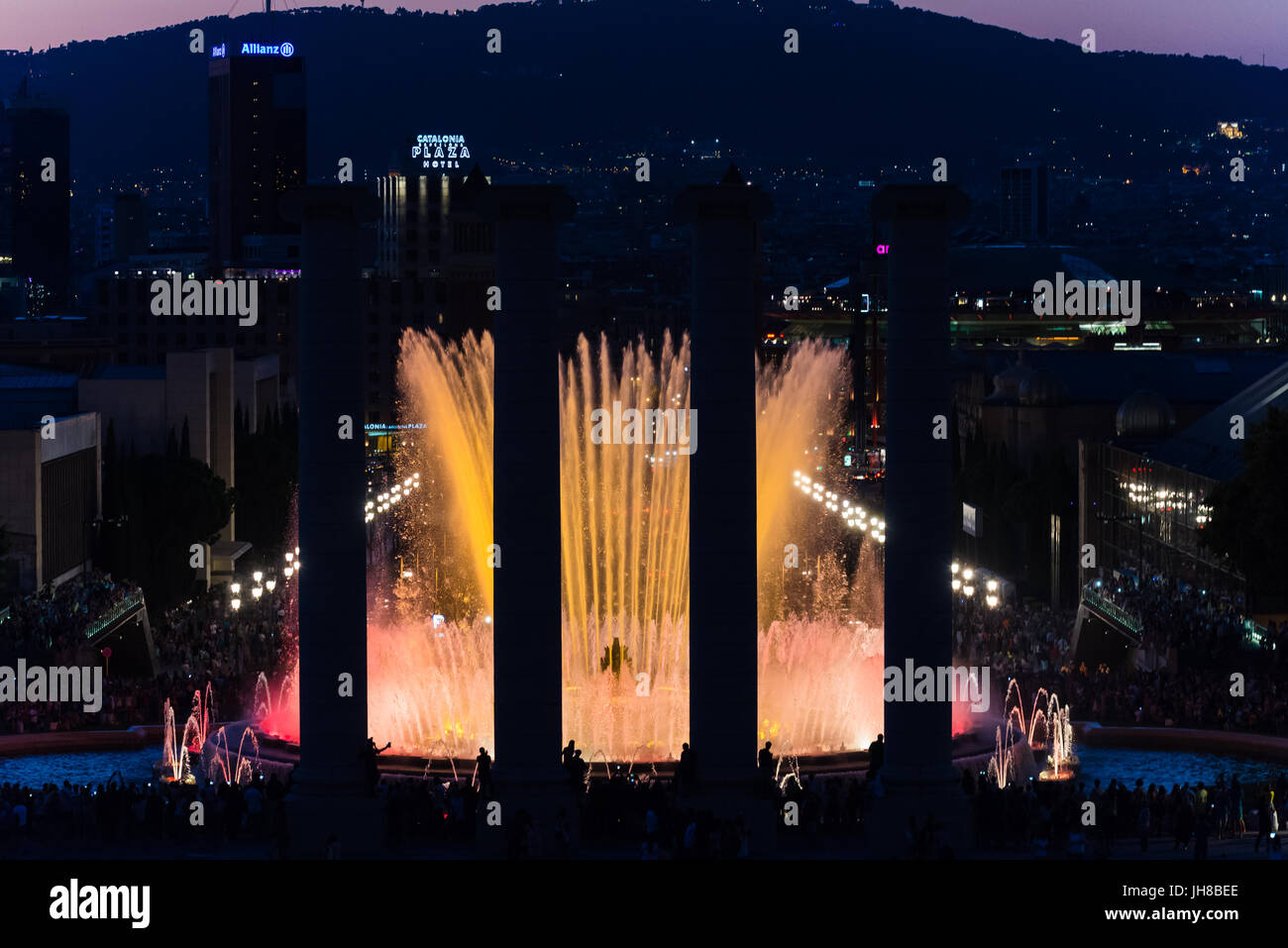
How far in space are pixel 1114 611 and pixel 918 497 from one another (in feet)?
90.0

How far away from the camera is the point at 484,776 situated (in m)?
33.0

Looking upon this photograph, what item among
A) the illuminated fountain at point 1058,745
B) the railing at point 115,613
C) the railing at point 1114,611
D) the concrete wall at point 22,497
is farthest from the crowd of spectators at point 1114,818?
the concrete wall at point 22,497

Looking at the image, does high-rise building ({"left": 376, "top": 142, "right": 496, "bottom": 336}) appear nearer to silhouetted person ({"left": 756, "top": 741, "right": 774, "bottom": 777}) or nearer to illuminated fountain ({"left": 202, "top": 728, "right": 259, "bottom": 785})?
illuminated fountain ({"left": 202, "top": 728, "right": 259, "bottom": 785})

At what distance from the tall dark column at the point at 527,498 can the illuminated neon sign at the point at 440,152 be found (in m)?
159

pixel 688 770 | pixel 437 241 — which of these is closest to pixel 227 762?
pixel 688 770

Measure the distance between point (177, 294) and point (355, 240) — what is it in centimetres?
11655

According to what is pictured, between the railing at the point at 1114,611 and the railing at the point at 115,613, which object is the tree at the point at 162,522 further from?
the railing at the point at 1114,611

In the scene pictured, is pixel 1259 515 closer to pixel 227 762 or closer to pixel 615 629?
pixel 615 629

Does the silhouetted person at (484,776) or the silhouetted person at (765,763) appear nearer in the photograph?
the silhouetted person at (484,776)

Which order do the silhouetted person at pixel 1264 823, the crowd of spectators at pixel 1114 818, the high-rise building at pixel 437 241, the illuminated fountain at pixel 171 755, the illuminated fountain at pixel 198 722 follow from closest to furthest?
the crowd of spectators at pixel 1114 818, the silhouetted person at pixel 1264 823, the illuminated fountain at pixel 171 755, the illuminated fountain at pixel 198 722, the high-rise building at pixel 437 241

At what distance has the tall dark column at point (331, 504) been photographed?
1267 inches

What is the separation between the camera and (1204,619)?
55.7 m
